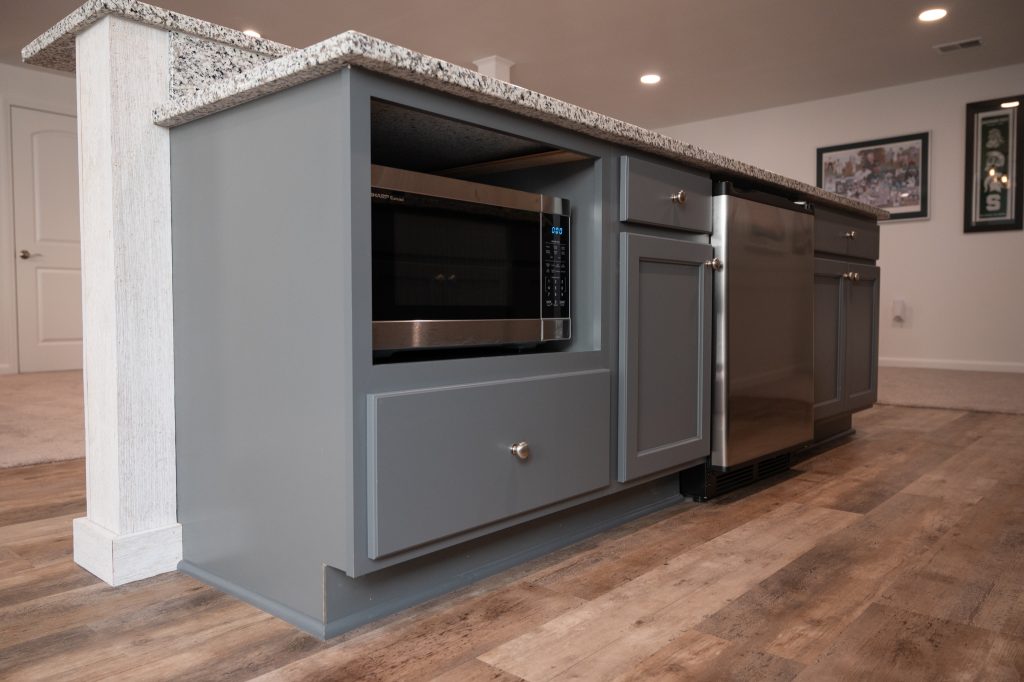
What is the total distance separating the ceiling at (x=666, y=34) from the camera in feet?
14.5

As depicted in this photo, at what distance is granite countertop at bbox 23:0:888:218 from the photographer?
1.07 metres

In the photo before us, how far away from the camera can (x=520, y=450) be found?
1.34 meters

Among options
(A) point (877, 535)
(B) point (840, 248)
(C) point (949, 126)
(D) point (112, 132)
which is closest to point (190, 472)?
(D) point (112, 132)

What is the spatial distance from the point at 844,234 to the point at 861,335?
0.46 meters

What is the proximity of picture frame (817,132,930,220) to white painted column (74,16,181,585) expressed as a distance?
5.36 metres

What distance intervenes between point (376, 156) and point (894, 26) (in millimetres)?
4400

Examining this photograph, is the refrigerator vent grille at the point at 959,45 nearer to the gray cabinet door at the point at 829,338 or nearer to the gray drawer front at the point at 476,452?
the gray cabinet door at the point at 829,338

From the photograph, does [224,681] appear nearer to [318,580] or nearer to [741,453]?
[318,580]

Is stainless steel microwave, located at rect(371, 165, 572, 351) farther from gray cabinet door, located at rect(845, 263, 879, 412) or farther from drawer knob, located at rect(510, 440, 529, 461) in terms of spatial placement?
gray cabinet door, located at rect(845, 263, 879, 412)

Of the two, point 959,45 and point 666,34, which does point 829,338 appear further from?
point 959,45

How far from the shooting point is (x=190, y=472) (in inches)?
56.7

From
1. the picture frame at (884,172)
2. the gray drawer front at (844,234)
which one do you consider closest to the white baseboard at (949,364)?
the picture frame at (884,172)

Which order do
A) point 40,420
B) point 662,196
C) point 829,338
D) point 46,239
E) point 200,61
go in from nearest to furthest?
point 200,61
point 662,196
point 829,338
point 40,420
point 46,239

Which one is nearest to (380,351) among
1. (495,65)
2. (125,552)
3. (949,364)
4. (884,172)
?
(125,552)
